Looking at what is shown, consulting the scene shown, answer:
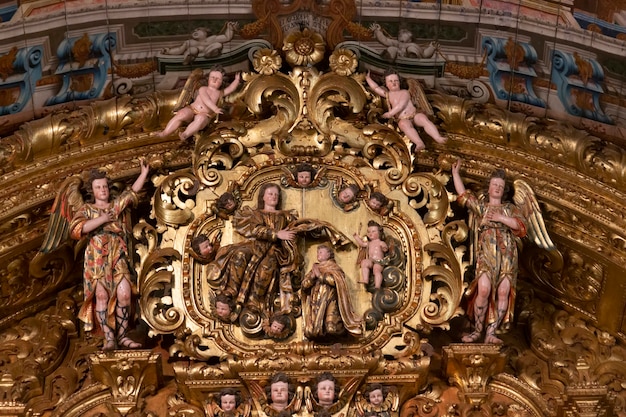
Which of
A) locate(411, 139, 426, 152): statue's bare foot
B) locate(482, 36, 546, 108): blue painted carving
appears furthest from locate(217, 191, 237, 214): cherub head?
locate(482, 36, 546, 108): blue painted carving

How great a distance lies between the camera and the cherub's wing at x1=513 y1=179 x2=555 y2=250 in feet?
55.3

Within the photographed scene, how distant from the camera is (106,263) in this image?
16484 millimetres

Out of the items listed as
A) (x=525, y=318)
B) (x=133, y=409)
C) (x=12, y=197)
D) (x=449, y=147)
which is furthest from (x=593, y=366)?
(x=12, y=197)

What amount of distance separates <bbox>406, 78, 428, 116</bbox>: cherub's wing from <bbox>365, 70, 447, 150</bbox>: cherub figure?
32 millimetres

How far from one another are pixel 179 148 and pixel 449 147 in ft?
6.90

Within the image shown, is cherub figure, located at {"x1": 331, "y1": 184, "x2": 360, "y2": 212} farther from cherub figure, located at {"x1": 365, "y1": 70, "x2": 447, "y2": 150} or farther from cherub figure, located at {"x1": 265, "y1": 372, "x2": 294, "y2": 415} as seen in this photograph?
cherub figure, located at {"x1": 265, "y1": 372, "x2": 294, "y2": 415}

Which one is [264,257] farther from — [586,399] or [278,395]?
[586,399]

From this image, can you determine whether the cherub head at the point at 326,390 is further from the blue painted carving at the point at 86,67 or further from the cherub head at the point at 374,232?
the blue painted carving at the point at 86,67

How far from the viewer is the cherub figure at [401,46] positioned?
57.8 feet

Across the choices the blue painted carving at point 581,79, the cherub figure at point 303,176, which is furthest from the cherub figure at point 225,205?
Result: the blue painted carving at point 581,79

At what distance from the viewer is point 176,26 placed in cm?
1758

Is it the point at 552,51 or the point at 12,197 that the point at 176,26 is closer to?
the point at 12,197

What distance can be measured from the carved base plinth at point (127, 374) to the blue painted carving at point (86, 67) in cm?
236

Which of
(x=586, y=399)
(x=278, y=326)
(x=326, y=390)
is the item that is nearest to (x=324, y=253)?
(x=278, y=326)
